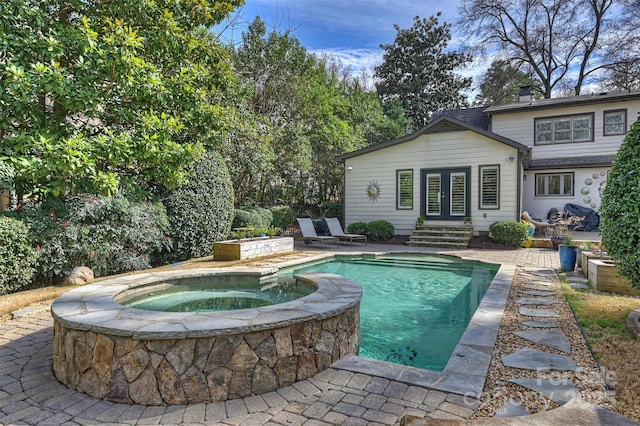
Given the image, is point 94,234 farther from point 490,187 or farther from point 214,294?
point 490,187

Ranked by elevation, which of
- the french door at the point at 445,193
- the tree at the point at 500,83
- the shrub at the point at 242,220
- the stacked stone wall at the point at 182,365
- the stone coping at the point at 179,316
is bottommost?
the stacked stone wall at the point at 182,365

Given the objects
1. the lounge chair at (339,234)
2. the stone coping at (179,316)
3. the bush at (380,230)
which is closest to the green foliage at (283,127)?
the lounge chair at (339,234)

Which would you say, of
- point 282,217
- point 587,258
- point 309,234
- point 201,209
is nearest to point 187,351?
point 201,209

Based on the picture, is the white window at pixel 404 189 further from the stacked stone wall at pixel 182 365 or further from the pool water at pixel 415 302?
the stacked stone wall at pixel 182 365

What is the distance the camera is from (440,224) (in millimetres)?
13250

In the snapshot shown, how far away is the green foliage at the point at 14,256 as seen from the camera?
527 centimetres

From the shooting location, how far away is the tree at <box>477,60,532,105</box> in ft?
85.5

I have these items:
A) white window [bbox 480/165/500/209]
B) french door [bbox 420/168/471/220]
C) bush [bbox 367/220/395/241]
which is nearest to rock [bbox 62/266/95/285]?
bush [bbox 367/220/395/241]

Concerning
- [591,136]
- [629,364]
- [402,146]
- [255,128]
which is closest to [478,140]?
[402,146]

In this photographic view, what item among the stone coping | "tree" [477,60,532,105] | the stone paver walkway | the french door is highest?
"tree" [477,60,532,105]

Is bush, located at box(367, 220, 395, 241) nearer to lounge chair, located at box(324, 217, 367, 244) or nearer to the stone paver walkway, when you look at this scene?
lounge chair, located at box(324, 217, 367, 244)

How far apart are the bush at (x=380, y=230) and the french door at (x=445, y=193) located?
1374mm

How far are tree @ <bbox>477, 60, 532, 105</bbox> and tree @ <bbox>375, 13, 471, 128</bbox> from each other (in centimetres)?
143

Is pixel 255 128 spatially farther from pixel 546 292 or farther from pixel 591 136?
pixel 591 136
